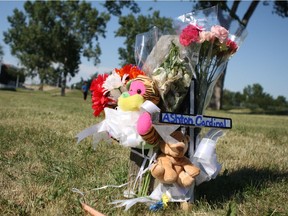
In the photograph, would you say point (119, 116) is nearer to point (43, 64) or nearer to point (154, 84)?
point (154, 84)

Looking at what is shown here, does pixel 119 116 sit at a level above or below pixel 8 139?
above

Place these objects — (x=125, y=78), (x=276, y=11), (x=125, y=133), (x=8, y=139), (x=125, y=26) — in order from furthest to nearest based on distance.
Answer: (x=125, y=26), (x=276, y=11), (x=8, y=139), (x=125, y=78), (x=125, y=133)

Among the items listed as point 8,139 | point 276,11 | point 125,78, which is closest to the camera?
point 125,78

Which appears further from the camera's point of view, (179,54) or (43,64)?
(43,64)

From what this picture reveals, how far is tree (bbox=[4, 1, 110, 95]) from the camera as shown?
40125mm

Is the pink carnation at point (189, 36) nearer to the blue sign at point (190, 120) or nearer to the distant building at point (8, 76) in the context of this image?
the blue sign at point (190, 120)

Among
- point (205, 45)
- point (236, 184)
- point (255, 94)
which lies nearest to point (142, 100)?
point (205, 45)

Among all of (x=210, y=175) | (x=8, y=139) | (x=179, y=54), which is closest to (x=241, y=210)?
(x=210, y=175)

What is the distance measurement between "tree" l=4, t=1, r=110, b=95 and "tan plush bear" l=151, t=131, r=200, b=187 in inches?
1525

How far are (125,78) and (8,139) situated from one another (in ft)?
8.72

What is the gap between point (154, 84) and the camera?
2459 mm

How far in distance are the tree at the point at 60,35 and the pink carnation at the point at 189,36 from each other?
38.6 metres

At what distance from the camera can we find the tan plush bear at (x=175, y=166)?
2.41m

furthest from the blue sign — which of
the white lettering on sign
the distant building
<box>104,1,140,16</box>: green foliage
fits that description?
the distant building
